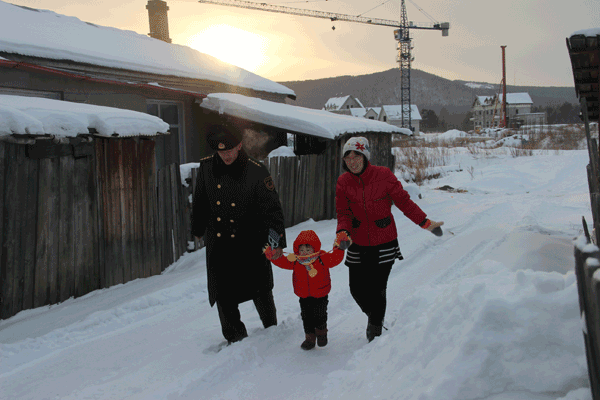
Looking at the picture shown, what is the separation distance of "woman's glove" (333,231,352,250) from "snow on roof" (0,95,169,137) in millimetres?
3001

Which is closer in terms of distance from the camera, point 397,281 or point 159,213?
point 397,281

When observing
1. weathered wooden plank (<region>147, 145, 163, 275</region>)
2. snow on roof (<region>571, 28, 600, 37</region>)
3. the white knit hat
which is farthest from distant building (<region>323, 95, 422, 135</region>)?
the white knit hat

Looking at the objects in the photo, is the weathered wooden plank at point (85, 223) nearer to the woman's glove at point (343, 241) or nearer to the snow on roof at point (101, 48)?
the woman's glove at point (343, 241)

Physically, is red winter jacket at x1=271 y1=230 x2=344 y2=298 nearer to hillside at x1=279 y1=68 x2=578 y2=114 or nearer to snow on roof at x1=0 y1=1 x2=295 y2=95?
snow on roof at x1=0 y1=1 x2=295 y2=95

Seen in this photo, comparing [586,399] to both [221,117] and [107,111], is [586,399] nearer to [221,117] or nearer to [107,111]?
[107,111]

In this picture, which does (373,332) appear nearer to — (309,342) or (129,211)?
(309,342)

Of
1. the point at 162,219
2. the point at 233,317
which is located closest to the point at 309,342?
the point at 233,317

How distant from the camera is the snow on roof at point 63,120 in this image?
4.14 meters

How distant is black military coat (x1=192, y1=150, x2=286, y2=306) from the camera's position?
3.49 metres

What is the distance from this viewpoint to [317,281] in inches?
131

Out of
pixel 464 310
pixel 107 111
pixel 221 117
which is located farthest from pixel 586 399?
pixel 221 117

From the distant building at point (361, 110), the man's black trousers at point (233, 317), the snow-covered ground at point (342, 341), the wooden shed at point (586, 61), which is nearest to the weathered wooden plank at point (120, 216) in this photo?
the snow-covered ground at point (342, 341)

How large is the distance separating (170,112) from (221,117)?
1.27 m

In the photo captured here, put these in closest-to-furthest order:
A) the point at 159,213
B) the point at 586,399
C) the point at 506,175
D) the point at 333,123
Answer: the point at 586,399 < the point at 159,213 < the point at 333,123 < the point at 506,175
